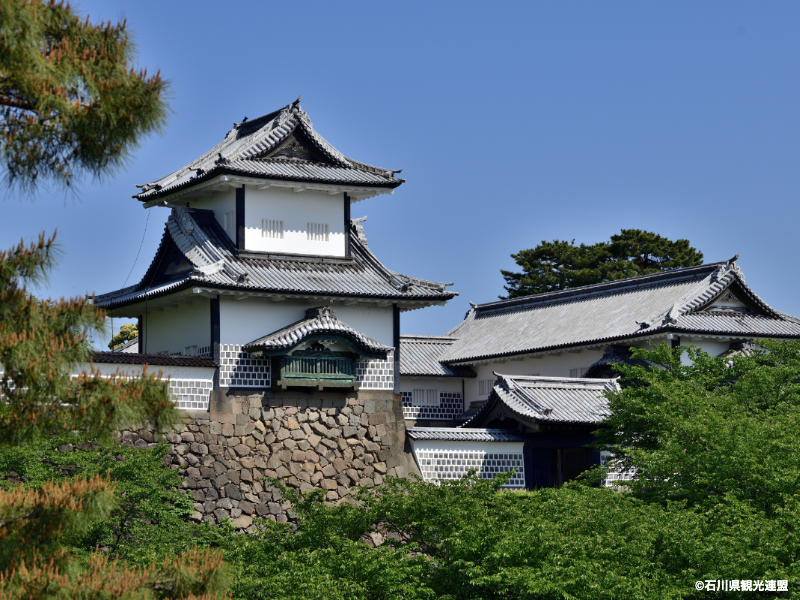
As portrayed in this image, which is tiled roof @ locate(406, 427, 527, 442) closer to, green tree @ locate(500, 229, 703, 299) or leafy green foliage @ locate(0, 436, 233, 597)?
leafy green foliage @ locate(0, 436, 233, 597)

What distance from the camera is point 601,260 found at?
5391 centimetres

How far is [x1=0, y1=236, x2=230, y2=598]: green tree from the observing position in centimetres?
858

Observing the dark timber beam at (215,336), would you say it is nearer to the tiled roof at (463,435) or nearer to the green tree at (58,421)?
the tiled roof at (463,435)

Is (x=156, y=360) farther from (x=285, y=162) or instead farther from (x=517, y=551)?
(x=517, y=551)

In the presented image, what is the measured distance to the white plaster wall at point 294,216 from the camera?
25250 millimetres

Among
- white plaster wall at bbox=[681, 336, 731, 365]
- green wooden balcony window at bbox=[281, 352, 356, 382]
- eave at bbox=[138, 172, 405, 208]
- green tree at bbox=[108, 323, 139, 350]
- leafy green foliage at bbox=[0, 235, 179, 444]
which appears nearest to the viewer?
leafy green foliage at bbox=[0, 235, 179, 444]

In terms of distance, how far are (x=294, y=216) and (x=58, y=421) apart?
16984mm

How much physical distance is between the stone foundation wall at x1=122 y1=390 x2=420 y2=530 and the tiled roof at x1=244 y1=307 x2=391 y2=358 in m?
1.20

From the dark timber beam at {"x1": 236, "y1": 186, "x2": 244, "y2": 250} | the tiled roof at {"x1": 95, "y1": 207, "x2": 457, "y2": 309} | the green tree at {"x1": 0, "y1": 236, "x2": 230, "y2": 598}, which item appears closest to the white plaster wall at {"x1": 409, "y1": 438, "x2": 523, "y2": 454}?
the tiled roof at {"x1": 95, "y1": 207, "x2": 457, "y2": 309}

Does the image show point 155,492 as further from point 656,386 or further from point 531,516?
point 656,386

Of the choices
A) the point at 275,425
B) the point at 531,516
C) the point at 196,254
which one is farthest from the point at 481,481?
the point at 196,254

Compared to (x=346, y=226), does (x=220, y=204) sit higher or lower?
higher

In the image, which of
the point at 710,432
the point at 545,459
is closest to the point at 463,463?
the point at 545,459

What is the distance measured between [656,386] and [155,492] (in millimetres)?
10119
